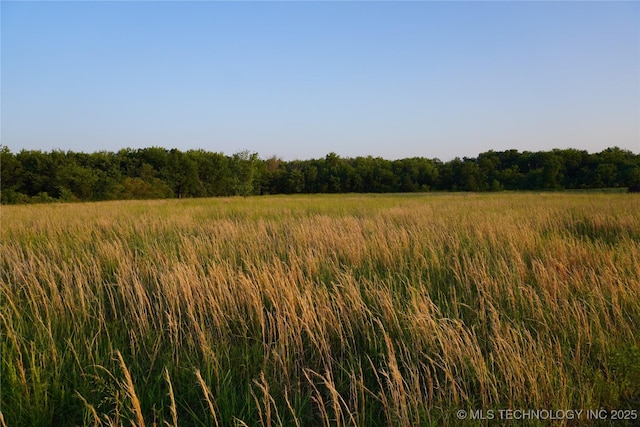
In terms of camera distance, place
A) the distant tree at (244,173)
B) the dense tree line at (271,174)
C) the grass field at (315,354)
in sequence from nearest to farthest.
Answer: the grass field at (315,354), the dense tree line at (271,174), the distant tree at (244,173)

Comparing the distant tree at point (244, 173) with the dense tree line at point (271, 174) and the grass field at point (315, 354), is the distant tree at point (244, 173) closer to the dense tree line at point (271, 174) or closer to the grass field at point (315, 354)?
the dense tree line at point (271, 174)

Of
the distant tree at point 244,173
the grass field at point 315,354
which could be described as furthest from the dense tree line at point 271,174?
the grass field at point 315,354

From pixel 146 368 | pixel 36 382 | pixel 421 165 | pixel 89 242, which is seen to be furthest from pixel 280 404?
pixel 421 165

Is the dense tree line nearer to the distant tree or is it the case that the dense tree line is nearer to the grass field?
the distant tree

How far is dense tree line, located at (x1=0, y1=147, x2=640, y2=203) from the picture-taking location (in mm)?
45312

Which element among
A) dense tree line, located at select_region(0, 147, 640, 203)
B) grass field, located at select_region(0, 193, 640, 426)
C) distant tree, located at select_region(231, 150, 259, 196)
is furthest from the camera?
distant tree, located at select_region(231, 150, 259, 196)

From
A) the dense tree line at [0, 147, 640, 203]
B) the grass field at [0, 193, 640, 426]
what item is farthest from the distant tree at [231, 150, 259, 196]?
the grass field at [0, 193, 640, 426]

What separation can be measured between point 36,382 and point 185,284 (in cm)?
119

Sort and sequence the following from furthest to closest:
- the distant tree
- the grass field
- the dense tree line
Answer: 1. the distant tree
2. the dense tree line
3. the grass field

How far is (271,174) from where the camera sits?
76.6 meters

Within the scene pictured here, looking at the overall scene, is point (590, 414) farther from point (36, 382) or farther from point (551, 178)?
point (551, 178)

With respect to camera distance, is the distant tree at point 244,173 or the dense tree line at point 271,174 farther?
the distant tree at point 244,173

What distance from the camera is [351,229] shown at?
20.6 feet

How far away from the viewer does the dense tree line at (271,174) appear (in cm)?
4531
